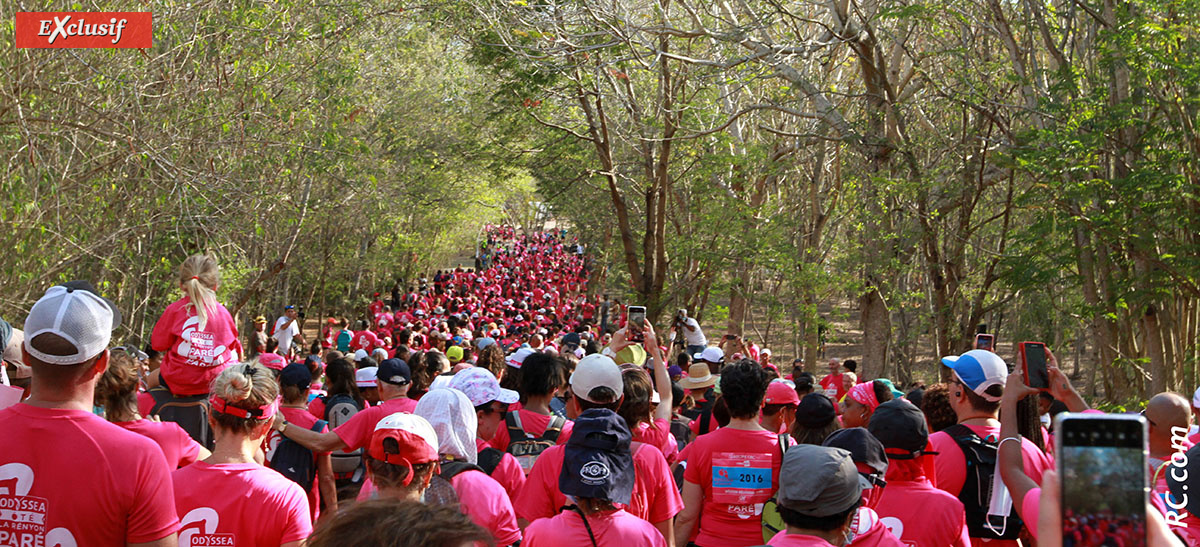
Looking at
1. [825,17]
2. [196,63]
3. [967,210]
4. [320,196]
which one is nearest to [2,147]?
[196,63]

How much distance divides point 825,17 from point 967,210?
8.56m

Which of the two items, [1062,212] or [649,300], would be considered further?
[649,300]

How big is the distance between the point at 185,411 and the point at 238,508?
3.16 metres

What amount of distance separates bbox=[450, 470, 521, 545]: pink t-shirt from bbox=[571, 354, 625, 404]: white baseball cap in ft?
2.86

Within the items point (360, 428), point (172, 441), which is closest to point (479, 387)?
point (360, 428)

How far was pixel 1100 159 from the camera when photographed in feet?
42.0

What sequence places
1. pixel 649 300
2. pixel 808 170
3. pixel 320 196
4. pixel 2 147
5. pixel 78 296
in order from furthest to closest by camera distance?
pixel 320 196 → pixel 808 170 → pixel 649 300 → pixel 2 147 → pixel 78 296

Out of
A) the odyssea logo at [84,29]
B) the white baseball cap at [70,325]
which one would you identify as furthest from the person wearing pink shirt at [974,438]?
the odyssea logo at [84,29]

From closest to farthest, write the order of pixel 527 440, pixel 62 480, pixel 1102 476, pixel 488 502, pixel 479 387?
pixel 1102 476, pixel 62 480, pixel 488 502, pixel 479 387, pixel 527 440

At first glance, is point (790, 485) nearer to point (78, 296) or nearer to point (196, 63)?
point (78, 296)

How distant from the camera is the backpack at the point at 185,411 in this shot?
641 cm

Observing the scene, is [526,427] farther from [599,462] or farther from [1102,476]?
[1102,476]

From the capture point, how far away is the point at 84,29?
10.3m

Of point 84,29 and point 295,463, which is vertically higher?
point 84,29
